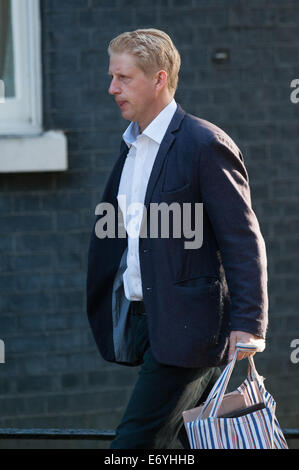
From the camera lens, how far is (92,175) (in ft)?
16.7

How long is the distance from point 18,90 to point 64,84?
292mm

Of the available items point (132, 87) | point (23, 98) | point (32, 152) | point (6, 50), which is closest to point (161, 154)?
point (132, 87)

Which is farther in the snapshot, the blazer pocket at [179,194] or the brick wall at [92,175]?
the brick wall at [92,175]

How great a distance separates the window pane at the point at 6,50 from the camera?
16.5ft

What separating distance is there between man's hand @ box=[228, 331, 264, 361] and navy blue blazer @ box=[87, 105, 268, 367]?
0.02 m

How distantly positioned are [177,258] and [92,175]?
2306 millimetres

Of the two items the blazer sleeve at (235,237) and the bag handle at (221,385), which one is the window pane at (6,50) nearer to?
the blazer sleeve at (235,237)

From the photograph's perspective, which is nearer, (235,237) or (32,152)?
(235,237)

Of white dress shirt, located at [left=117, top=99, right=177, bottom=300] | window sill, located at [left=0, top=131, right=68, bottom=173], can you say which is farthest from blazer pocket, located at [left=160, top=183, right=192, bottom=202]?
window sill, located at [left=0, top=131, right=68, bottom=173]

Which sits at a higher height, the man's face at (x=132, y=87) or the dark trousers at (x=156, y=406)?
the man's face at (x=132, y=87)

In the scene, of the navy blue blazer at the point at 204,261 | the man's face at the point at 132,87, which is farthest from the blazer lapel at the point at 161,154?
the man's face at the point at 132,87

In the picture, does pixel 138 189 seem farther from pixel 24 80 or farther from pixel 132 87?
pixel 24 80

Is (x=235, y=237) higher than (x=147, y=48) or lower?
lower

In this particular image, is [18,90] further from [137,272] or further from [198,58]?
[137,272]
